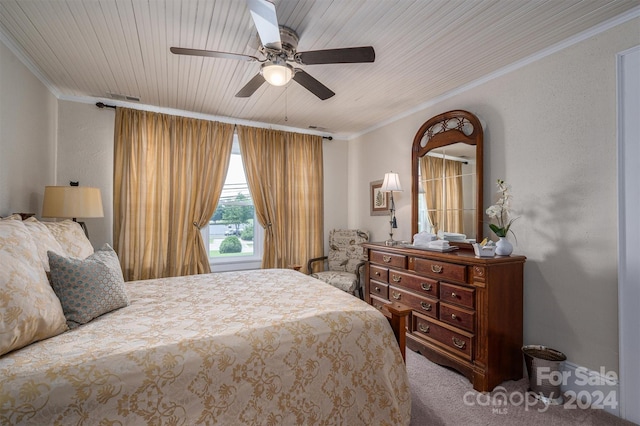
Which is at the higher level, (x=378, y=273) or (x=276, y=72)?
(x=276, y=72)

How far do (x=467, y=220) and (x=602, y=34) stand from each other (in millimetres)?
1669

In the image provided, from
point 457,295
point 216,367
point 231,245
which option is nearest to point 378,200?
point 457,295

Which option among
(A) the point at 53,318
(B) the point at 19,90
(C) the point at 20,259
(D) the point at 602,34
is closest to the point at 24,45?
(B) the point at 19,90

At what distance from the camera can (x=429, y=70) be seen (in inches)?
105

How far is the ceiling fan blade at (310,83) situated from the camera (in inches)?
83.8

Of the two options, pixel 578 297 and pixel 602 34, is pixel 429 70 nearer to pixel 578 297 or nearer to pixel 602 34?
pixel 602 34

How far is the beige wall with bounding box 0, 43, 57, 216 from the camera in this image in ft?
7.31

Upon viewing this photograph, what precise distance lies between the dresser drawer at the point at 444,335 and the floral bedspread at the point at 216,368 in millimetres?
960

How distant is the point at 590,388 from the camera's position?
207cm

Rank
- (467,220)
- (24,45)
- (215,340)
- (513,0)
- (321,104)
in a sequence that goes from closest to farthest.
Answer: (215,340), (513,0), (24,45), (467,220), (321,104)

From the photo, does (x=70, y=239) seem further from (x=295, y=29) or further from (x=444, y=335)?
(x=444, y=335)

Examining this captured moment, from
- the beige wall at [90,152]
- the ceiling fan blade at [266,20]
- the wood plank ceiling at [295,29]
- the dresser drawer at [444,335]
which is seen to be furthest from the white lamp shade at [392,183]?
the beige wall at [90,152]

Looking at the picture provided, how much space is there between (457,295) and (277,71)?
2.24 m

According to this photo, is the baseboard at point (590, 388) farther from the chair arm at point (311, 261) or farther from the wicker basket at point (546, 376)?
the chair arm at point (311, 261)
